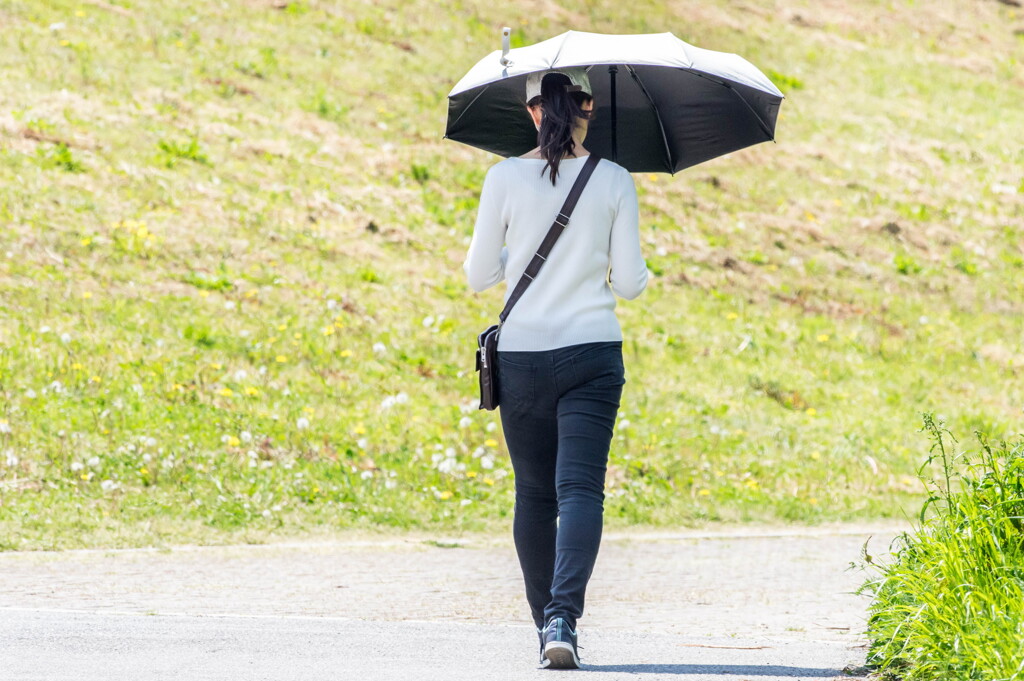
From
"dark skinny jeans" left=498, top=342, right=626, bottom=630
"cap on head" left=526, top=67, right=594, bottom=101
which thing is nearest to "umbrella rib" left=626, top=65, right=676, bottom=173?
"cap on head" left=526, top=67, right=594, bottom=101

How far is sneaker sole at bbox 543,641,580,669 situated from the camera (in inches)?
156

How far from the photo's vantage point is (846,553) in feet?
Result: 26.8

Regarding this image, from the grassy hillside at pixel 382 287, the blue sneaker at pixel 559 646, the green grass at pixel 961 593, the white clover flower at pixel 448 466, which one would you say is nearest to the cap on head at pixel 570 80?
the green grass at pixel 961 593

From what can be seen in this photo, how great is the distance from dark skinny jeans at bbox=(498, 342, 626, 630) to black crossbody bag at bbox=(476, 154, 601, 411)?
0.11 feet

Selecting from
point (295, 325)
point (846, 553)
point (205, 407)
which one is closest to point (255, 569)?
point (205, 407)

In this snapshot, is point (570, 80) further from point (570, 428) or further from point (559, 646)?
point (559, 646)

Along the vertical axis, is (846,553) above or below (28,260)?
below

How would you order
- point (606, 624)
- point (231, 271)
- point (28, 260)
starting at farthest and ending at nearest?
point (231, 271)
point (28, 260)
point (606, 624)

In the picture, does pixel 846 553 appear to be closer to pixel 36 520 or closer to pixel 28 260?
pixel 36 520

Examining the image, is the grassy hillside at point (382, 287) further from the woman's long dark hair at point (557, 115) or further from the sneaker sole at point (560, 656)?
the woman's long dark hair at point (557, 115)

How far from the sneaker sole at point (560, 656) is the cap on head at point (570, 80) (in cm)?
179

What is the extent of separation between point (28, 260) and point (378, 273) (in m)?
3.58

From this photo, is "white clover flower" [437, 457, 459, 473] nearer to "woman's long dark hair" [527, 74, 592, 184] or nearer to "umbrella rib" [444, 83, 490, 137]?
"umbrella rib" [444, 83, 490, 137]

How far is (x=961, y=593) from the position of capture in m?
3.65
